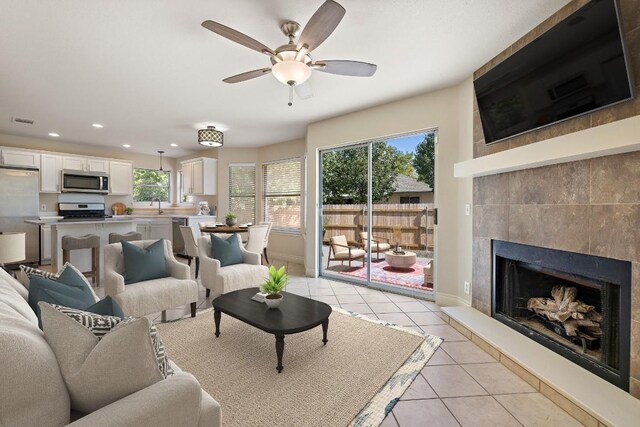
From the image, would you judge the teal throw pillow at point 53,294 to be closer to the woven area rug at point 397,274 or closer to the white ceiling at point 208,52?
the white ceiling at point 208,52

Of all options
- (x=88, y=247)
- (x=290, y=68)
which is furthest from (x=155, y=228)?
(x=290, y=68)

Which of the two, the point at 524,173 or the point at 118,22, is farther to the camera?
the point at 524,173

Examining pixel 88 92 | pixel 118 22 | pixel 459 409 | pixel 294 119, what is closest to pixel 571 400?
pixel 459 409

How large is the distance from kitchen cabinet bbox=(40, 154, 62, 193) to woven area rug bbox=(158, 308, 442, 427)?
17.1ft

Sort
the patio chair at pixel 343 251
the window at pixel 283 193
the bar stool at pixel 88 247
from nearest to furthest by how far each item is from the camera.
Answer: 1. the bar stool at pixel 88 247
2. the patio chair at pixel 343 251
3. the window at pixel 283 193

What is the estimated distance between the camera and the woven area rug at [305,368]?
1753mm

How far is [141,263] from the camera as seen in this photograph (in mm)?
2955

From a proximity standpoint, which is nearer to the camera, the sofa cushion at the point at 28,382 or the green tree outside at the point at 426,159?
the sofa cushion at the point at 28,382

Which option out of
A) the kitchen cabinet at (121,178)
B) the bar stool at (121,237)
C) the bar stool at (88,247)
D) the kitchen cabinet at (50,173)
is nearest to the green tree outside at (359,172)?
the bar stool at (121,237)

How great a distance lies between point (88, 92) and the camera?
360cm

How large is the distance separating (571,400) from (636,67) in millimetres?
2011

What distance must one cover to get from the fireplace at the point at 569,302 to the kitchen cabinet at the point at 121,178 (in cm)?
Answer: 757

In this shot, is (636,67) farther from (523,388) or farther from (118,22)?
(118,22)

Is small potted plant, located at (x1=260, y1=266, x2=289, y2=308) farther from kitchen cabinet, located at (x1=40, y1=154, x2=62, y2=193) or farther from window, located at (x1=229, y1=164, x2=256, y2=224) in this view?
kitchen cabinet, located at (x1=40, y1=154, x2=62, y2=193)
